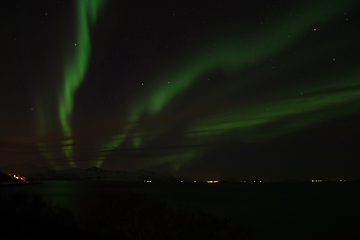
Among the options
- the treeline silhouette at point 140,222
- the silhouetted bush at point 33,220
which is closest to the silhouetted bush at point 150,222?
the treeline silhouette at point 140,222

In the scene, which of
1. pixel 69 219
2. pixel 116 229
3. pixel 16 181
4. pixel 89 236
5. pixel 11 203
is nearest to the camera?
pixel 89 236

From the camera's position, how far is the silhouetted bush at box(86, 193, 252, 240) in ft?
55.7

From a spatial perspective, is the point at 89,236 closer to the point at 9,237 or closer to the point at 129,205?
the point at 9,237

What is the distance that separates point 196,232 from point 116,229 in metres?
5.19

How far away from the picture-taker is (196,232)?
17.0 m

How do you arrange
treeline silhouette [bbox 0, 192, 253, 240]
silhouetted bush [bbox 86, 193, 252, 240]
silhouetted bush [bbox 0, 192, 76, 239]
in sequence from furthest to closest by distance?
silhouetted bush [bbox 86, 193, 252, 240], treeline silhouette [bbox 0, 192, 253, 240], silhouetted bush [bbox 0, 192, 76, 239]

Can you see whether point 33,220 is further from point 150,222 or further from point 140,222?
point 150,222

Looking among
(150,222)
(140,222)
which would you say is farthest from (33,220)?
(150,222)

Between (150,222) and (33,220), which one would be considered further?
(150,222)

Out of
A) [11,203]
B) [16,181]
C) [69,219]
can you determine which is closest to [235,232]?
[69,219]

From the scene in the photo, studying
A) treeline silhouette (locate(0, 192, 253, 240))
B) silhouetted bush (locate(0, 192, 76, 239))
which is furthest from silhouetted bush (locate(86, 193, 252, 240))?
silhouetted bush (locate(0, 192, 76, 239))

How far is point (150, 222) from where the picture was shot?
18312mm

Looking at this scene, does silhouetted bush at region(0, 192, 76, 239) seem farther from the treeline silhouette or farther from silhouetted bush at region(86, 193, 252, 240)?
silhouetted bush at region(86, 193, 252, 240)

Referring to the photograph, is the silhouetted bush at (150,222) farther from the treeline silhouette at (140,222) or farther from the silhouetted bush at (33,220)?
the silhouetted bush at (33,220)
